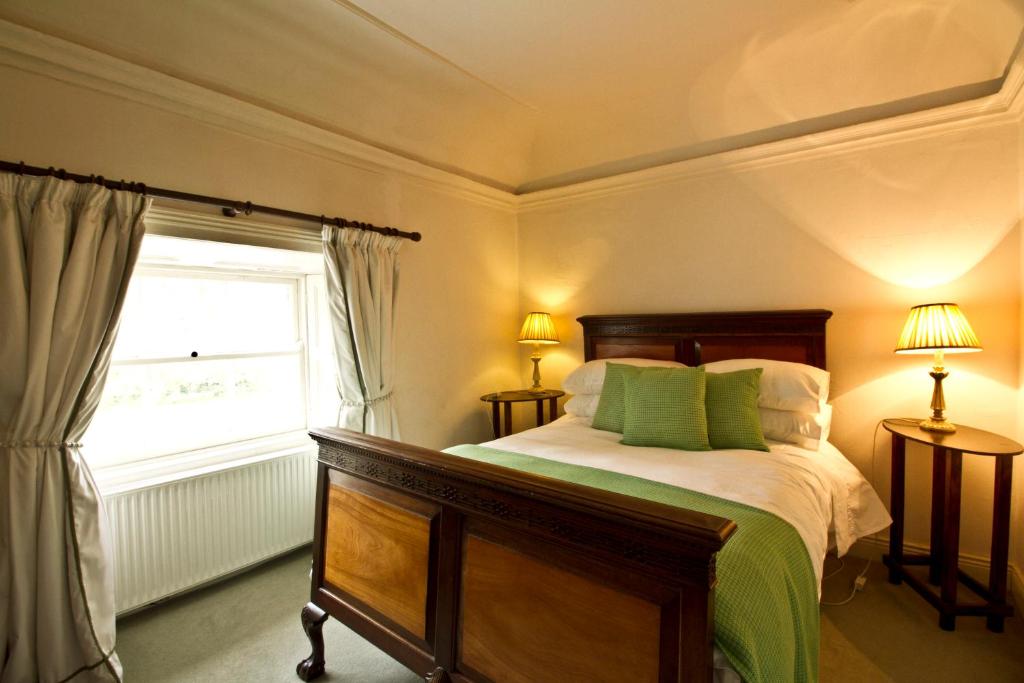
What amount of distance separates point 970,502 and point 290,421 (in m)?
3.67

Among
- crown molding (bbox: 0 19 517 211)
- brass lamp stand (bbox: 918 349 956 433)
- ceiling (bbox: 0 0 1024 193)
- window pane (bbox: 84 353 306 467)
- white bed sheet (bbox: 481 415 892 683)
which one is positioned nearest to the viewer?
white bed sheet (bbox: 481 415 892 683)

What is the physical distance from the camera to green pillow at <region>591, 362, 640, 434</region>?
2.62 meters

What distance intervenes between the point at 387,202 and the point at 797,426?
101 inches

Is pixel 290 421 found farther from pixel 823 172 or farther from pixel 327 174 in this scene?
pixel 823 172

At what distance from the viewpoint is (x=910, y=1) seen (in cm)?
228

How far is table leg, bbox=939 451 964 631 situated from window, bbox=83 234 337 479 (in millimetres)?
3064

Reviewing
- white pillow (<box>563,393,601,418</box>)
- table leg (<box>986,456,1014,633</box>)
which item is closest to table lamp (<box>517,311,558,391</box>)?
white pillow (<box>563,393,601,418</box>)

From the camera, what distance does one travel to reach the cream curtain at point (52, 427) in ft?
5.52

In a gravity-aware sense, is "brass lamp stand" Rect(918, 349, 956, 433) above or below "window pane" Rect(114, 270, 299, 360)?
below

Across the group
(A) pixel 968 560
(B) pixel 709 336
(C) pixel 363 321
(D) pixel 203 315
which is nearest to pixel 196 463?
(D) pixel 203 315

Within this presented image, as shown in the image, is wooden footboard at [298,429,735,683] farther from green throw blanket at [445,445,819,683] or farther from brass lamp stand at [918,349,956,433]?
brass lamp stand at [918,349,956,433]

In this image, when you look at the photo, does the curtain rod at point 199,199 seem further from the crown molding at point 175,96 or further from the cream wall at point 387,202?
the crown molding at point 175,96

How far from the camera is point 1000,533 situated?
77.2 inches

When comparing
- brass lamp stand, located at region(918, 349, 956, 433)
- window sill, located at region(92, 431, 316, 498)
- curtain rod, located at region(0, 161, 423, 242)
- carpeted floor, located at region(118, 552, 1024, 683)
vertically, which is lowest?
carpeted floor, located at region(118, 552, 1024, 683)
